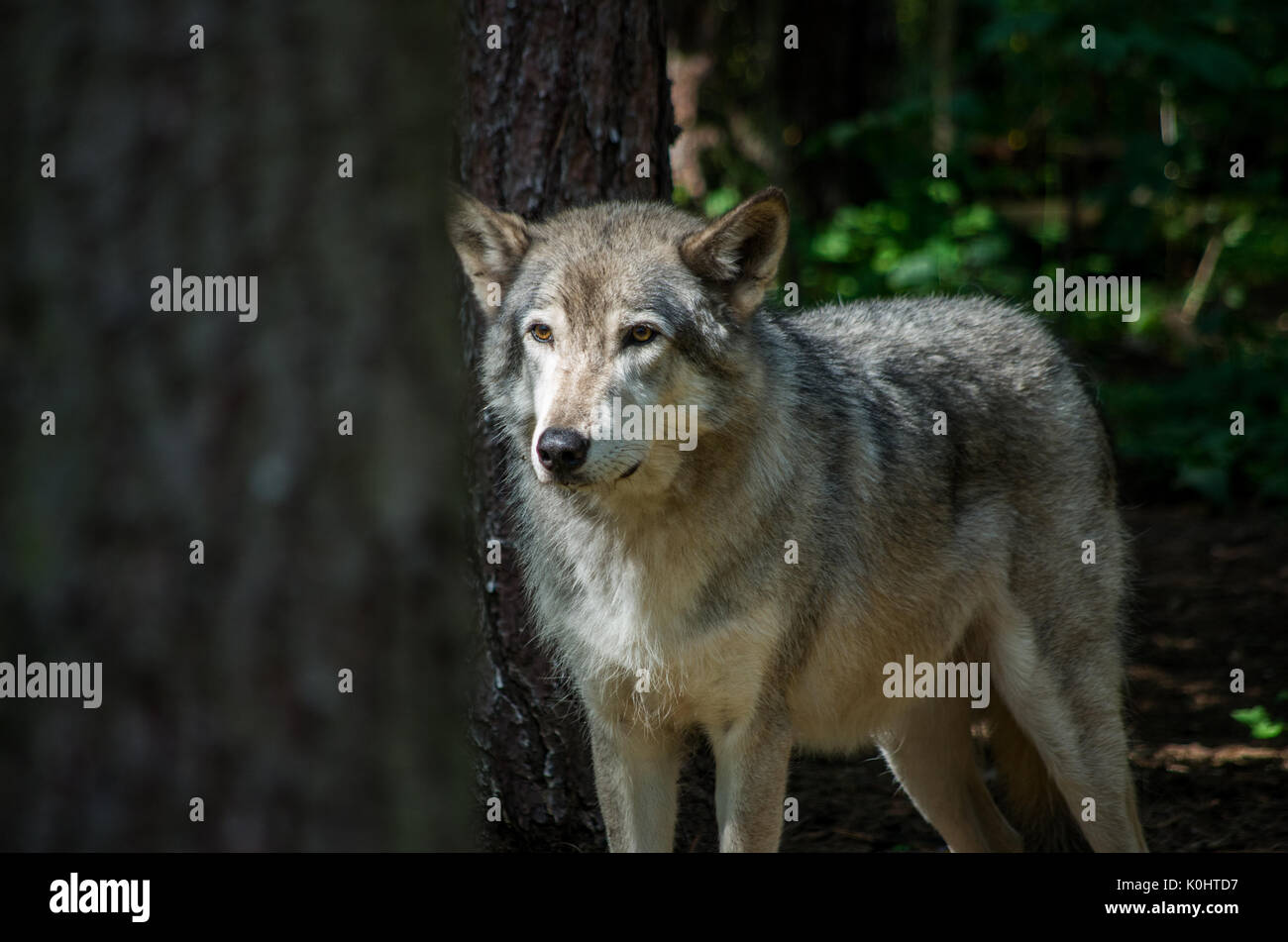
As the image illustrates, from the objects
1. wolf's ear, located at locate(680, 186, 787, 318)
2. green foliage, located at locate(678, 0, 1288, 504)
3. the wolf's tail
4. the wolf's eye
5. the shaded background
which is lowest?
the wolf's tail

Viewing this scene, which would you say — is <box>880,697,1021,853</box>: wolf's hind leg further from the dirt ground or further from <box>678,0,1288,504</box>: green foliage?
<box>678,0,1288,504</box>: green foliage

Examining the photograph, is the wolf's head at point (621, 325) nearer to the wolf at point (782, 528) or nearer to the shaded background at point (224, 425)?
the wolf at point (782, 528)

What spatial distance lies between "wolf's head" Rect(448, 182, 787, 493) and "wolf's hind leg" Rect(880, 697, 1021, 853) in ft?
6.04

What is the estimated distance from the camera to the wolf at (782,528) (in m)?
4.40

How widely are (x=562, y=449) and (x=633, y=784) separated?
1.43m

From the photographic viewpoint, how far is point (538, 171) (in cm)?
539

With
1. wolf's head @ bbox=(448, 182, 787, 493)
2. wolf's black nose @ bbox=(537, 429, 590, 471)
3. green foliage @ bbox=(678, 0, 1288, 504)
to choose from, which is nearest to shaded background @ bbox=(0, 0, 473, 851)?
wolf's black nose @ bbox=(537, 429, 590, 471)

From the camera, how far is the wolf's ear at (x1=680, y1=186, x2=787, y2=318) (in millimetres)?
4449

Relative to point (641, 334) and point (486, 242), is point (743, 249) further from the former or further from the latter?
point (486, 242)

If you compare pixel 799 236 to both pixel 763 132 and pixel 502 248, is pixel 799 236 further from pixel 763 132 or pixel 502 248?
pixel 502 248

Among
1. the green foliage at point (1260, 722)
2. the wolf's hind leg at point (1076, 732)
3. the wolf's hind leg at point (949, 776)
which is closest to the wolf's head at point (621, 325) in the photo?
the wolf's hind leg at point (1076, 732)

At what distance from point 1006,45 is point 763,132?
2.51 m

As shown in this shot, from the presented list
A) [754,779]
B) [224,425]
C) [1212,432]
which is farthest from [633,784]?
[1212,432]

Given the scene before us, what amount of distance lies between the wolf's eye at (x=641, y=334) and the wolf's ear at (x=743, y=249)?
33cm
